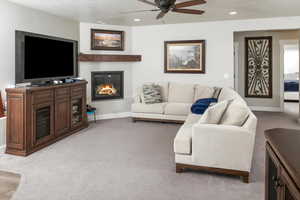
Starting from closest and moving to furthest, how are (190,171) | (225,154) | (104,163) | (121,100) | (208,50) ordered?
(225,154)
(190,171)
(104,163)
(208,50)
(121,100)

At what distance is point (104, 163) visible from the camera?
11.2 ft

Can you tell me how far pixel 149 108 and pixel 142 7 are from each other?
7.83 feet

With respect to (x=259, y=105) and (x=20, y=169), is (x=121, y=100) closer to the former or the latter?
(x=20, y=169)

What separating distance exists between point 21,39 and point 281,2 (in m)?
4.60

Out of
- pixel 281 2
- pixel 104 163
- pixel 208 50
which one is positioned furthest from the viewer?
pixel 208 50

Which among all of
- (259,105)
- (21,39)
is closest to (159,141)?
(21,39)

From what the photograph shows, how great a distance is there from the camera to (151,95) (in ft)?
20.1

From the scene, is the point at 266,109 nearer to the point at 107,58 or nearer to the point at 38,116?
the point at 107,58

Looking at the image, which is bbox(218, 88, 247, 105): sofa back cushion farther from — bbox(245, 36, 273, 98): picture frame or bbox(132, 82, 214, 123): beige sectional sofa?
bbox(245, 36, 273, 98): picture frame

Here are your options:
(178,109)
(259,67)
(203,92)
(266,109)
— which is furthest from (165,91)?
(266,109)

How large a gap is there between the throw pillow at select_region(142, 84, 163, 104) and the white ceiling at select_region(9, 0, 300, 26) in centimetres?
169

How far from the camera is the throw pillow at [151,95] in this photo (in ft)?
20.0

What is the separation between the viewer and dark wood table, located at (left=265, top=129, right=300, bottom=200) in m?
0.94

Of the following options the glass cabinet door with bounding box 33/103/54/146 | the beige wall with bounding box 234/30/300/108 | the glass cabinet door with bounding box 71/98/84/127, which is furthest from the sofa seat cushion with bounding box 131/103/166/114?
the beige wall with bounding box 234/30/300/108
